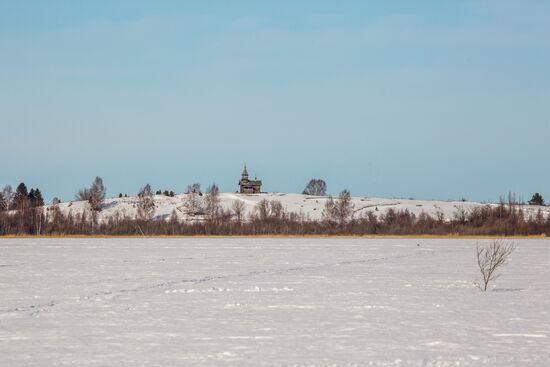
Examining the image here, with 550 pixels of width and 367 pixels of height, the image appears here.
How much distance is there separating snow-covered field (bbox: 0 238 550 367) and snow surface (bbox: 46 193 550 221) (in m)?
74.8

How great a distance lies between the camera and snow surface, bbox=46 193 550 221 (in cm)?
9575

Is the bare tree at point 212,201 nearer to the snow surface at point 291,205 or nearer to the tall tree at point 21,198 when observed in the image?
the snow surface at point 291,205

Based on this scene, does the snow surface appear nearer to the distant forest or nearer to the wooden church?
the wooden church

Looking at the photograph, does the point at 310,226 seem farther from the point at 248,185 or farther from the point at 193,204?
the point at 248,185

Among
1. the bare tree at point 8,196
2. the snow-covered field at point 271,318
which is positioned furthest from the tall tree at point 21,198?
the snow-covered field at point 271,318

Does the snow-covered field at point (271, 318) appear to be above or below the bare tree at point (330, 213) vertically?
below

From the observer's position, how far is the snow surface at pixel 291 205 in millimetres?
95750

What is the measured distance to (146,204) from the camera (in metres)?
95.1

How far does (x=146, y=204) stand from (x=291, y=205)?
20644 millimetres

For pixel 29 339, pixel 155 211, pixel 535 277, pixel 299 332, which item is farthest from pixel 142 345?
pixel 155 211

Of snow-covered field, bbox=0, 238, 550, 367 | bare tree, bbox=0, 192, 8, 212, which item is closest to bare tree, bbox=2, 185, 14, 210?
bare tree, bbox=0, 192, 8, 212

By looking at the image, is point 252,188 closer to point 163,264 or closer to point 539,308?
point 163,264

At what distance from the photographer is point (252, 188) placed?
12600 cm

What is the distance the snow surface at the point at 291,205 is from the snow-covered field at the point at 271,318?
74.8m
